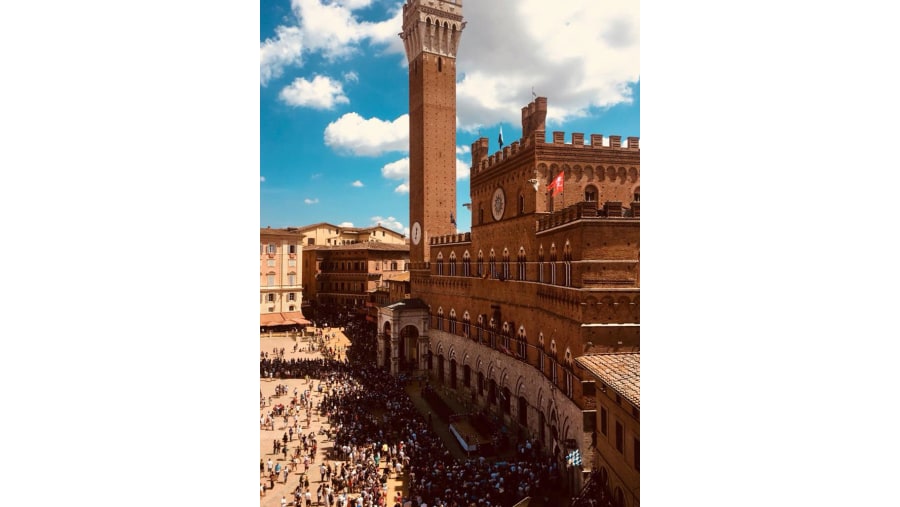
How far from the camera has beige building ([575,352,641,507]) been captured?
923cm

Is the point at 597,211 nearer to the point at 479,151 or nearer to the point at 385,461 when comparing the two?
the point at 385,461

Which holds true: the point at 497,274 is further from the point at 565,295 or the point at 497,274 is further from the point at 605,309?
the point at 605,309

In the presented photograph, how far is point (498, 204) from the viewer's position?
2186cm

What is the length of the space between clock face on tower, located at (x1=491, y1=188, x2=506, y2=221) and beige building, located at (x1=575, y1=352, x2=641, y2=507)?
10.1 metres

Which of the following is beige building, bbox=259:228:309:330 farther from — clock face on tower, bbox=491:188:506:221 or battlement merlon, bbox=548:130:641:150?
battlement merlon, bbox=548:130:641:150

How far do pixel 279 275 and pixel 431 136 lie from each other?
13.4 meters

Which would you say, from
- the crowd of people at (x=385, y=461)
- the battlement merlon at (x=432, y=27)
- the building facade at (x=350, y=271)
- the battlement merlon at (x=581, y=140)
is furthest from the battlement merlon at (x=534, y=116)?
the building facade at (x=350, y=271)

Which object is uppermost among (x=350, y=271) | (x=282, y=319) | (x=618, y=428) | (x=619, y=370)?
(x=350, y=271)

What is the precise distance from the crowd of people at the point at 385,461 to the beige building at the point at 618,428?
13.0 ft

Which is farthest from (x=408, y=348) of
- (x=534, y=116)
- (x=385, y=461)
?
(x=534, y=116)

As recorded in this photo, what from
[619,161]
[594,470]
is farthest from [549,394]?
[619,161]

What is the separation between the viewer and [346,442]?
18.1 m

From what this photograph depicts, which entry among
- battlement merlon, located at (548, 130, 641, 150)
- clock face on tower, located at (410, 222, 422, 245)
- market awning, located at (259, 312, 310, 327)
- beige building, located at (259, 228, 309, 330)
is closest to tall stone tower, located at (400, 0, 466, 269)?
clock face on tower, located at (410, 222, 422, 245)

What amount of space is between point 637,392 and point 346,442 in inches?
482
